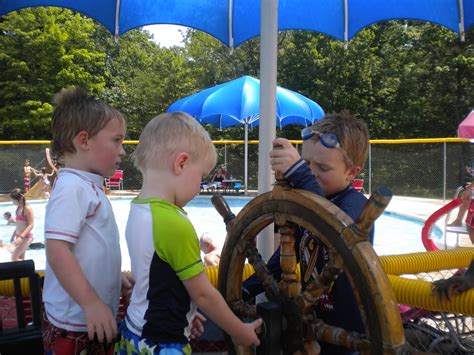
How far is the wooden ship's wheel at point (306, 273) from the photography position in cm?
98

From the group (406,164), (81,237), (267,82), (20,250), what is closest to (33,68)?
(406,164)

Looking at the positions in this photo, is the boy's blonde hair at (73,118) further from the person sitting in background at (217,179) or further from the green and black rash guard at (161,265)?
the person sitting in background at (217,179)

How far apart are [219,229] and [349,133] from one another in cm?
890

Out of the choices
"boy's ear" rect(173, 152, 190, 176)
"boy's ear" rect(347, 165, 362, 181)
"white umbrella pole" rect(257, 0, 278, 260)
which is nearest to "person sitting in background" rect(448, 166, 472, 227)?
"white umbrella pole" rect(257, 0, 278, 260)

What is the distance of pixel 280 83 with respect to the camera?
2473cm

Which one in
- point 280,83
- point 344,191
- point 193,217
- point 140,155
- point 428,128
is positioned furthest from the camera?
point 280,83

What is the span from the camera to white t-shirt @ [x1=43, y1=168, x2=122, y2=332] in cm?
140

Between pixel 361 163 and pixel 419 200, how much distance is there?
47.0 feet

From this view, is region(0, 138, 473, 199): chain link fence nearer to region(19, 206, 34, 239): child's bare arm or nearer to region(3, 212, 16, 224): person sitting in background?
region(3, 212, 16, 224): person sitting in background

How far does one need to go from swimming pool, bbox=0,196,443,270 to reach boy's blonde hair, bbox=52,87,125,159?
4.70m

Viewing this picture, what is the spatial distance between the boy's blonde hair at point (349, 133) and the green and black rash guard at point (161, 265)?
506 mm

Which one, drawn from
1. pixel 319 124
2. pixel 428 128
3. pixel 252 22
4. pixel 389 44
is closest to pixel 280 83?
pixel 389 44

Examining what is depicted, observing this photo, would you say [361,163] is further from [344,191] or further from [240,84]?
[240,84]

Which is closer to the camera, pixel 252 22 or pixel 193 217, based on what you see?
pixel 252 22
